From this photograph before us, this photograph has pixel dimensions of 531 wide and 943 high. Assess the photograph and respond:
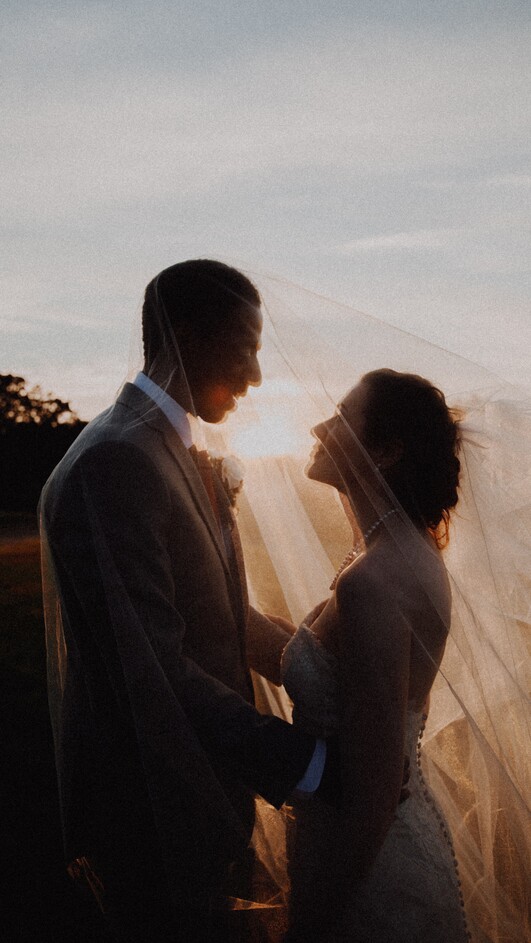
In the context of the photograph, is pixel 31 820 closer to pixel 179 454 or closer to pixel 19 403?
pixel 179 454

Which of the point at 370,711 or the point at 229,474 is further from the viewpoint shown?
the point at 229,474

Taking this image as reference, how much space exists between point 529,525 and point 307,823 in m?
1.37

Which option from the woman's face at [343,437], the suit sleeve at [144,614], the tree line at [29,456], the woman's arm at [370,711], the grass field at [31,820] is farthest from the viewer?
the tree line at [29,456]

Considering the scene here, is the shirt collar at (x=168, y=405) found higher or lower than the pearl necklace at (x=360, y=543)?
higher

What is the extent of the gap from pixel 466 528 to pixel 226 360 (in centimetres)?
114

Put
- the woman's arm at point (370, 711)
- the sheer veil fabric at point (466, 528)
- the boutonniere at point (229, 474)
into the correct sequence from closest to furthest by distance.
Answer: the woman's arm at point (370, 711) → the sheer veil fabric at point (466, 528) → the boutonniere at point (229, 474)

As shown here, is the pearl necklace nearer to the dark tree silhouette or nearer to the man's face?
the man's face

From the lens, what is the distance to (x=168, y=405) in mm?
2605

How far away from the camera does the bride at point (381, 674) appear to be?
6.96 feet

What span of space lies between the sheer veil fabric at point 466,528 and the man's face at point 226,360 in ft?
0.16

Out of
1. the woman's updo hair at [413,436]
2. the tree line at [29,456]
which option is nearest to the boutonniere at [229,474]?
the woman's updo hair at [413,436]

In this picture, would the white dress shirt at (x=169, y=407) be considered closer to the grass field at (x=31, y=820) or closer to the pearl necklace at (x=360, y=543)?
the pearl necklace at (x=360, y=543)

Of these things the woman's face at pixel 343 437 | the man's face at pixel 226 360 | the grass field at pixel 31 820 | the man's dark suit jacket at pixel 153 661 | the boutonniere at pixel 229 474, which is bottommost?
the grass field at pixel 31 820

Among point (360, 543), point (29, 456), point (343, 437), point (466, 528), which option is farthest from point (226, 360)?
point (29, 456)
